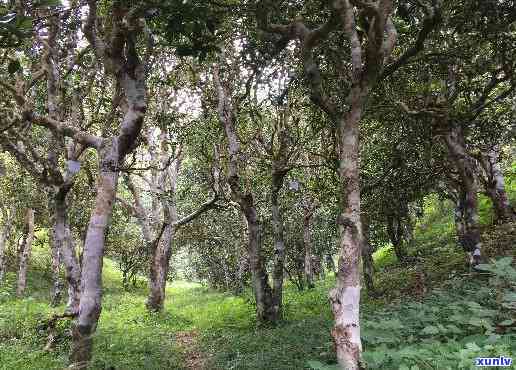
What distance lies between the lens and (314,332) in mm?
11766

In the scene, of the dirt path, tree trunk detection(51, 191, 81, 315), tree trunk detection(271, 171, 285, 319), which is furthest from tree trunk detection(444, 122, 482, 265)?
tree trunk detection(51, 191, 81, 315)

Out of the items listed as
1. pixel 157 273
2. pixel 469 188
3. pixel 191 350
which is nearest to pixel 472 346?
pixel 469 188

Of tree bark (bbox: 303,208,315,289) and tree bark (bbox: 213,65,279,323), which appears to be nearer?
tree bark (bbox: 213,65,279,323)

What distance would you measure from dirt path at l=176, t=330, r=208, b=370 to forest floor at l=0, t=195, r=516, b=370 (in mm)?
31

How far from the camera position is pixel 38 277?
35062mm

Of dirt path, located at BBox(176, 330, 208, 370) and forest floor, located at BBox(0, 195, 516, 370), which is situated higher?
forest floor, located at BBox(0, 195, 516, 370)

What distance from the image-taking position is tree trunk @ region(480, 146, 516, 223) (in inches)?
654

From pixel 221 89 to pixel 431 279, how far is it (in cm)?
974

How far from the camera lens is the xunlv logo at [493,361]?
17.3ft

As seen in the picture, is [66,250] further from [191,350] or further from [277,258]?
[277,258]

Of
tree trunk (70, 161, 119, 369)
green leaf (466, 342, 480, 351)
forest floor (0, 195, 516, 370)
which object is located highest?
tree trunk (70, 161, 119, 369)

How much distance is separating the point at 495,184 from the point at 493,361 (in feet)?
42.9

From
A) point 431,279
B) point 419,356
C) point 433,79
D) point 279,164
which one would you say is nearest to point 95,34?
point 419,356

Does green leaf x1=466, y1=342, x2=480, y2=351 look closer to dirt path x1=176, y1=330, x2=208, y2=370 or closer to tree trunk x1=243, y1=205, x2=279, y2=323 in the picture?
dirt path x1=176, y1=330, x2=208, y2=370
